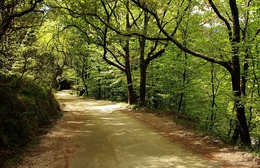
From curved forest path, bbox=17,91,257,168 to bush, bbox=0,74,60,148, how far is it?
0.67 meters

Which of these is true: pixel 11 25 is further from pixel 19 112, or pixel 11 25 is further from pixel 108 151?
pixel 108 151

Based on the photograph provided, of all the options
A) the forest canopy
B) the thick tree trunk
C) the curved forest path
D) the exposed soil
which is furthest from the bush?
the thick tree trunk

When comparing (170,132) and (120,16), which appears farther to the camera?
(120,16)

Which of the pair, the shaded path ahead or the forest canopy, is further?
the forest canopy

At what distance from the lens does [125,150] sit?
7.06m

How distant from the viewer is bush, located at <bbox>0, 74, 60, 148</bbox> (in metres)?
7.44

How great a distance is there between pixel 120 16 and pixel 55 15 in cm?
625

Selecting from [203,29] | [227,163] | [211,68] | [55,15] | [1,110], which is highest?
[55,15]

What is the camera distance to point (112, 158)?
20.7ft

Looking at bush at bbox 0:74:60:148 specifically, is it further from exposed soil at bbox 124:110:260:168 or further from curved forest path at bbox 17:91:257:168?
exposed soil at bbox 124:110:260:168

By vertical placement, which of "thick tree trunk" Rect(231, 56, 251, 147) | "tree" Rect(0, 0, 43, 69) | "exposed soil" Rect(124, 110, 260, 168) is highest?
"tree" Rect(0, 0, 43, 69)

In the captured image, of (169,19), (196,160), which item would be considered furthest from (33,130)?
(169,19)

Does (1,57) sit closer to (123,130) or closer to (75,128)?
(75,128)

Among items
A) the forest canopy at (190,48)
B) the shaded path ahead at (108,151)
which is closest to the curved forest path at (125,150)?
the shaded path ahead at (108,151)
